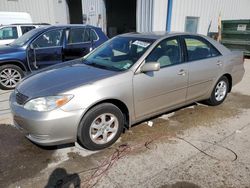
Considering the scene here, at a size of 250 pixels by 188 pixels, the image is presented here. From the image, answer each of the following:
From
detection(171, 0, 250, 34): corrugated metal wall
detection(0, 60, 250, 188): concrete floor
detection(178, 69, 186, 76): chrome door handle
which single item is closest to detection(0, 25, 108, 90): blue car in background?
detection(0, 60, 250, 188): concrete floor

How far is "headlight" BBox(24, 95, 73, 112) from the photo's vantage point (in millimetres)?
2760

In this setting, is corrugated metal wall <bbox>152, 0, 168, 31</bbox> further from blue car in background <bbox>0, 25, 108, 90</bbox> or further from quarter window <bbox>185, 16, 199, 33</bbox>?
blue car in background <bbox>0, 25, 108, 90</bbox>

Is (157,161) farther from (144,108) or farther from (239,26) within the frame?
(239,26)

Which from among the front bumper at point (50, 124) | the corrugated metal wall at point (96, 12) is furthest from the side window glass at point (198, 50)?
the corrugated metal wall at point (96, 12)

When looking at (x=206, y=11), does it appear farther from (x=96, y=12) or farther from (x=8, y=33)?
(x=8, y=33)

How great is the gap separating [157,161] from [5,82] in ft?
15.7

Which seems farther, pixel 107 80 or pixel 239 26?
pixel 239 26

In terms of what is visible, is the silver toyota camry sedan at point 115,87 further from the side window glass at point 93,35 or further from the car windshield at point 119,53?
the side window glass at point 93,35

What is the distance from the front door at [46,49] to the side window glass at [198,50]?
3.76m

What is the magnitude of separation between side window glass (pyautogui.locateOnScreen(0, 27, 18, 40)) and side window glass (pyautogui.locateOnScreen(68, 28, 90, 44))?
4554 millimetres

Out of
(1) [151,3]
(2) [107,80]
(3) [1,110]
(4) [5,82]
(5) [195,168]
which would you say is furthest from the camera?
(1) [151,3]

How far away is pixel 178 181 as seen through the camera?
2590mm

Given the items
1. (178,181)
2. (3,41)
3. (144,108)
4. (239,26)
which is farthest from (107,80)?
(239,26)

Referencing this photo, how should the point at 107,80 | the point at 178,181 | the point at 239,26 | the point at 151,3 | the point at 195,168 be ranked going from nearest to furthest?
the point at 178,181 < the point at 195,168 < the point at 107,80 < the point at 151,3 < the point at 239,26
